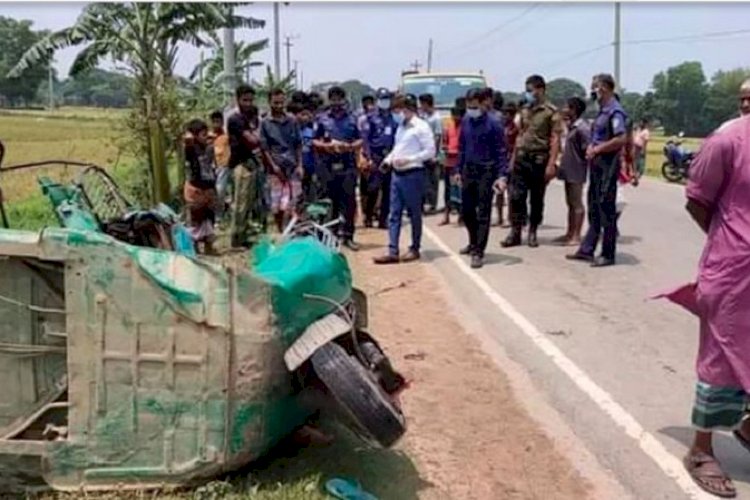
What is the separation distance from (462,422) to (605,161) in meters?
4.96

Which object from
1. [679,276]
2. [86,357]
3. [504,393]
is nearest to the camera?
[86,357]

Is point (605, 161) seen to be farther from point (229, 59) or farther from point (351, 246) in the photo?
point (229, 59)

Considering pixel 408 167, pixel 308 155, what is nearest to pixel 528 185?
pixel 408 167

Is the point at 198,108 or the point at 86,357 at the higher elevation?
the point at 198,108

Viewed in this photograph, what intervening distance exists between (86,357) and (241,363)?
23.2 inches

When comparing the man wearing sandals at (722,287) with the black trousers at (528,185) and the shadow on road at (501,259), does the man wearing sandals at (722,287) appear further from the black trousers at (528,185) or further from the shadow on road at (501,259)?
the black trousers at (528,185)

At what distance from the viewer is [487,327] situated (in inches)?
264

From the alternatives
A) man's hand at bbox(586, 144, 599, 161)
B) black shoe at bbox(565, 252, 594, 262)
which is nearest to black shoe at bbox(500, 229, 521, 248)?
black shoe at bbox(565, 252, 594, 262)

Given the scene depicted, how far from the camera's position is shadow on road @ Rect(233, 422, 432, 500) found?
3874 millimetres

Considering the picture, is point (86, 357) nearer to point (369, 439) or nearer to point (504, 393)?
point (369, 439)

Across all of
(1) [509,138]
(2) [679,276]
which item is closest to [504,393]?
(2) [679,276]

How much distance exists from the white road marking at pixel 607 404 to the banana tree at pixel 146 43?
671 cm

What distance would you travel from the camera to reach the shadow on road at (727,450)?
410 cm

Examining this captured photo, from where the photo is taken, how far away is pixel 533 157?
10.2 m
